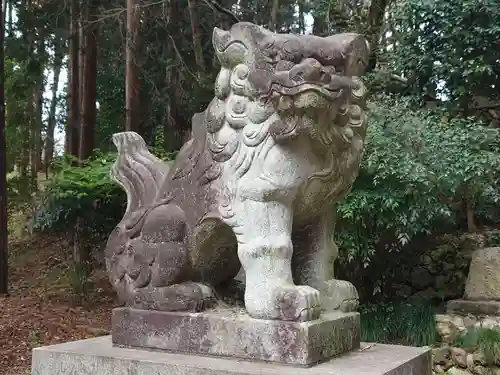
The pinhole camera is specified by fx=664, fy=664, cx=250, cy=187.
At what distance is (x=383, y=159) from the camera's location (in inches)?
234

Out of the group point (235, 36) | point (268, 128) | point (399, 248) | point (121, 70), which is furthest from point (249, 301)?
point (121, 70)

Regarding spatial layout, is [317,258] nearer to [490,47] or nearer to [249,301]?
[249,301]

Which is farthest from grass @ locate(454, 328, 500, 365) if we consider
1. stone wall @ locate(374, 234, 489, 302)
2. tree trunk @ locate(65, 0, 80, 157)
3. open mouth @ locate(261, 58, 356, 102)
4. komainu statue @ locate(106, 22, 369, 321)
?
tree trunk @ locate(65, 0, 80, 157)

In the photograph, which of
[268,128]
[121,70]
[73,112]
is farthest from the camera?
[121,70]

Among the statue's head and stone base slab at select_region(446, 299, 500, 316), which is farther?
stone base slab at select_region(446, 299, 500, 316)

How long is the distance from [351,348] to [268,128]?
1.06 m

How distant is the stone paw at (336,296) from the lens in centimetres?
297

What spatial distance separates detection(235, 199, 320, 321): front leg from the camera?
2.63 meters

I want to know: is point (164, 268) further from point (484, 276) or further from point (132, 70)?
point (132, 70)

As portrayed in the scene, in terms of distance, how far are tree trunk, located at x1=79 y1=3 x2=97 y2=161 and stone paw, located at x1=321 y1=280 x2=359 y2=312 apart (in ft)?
26.3

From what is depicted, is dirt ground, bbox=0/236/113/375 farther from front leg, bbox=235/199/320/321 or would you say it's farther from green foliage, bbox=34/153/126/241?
front leg, bbox=235/199/320/321

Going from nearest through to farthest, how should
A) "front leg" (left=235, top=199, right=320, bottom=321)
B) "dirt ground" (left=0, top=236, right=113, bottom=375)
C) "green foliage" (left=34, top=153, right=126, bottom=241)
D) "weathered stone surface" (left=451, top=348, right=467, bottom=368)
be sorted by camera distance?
"front leg" (left=235, top=199, right=320, bottom=321)
"weathered stone surface" (left=451, top=348, right=467, bottom=368)
"dirt ground" (left=0, top=236, right=113, bottom=375)
"green foliage" (left=34, top=153, right=126, bottom=241)

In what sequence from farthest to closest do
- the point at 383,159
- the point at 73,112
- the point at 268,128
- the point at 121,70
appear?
the point at 121,70 → the point at 73,112 → the point at 383,159 → the point at 268,128

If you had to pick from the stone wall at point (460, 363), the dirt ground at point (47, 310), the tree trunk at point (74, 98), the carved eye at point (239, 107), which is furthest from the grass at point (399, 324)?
the tree trunk at point (74, 98)
